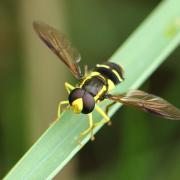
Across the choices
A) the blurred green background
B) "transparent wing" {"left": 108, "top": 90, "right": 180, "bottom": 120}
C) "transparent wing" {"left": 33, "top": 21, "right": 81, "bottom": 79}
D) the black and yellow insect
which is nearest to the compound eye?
the black and yellow insect

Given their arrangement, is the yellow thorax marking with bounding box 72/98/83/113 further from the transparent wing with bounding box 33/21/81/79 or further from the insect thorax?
the transparent wing with bounding box 33/21/81/79

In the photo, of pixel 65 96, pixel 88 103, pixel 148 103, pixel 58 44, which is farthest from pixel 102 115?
pixel 65 96

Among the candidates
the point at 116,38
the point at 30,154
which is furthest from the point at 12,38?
the point at 30,154

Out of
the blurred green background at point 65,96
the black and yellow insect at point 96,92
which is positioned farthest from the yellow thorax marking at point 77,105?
the blurred green background at point 65,96

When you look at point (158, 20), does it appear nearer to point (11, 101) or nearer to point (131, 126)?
point (131, 126)

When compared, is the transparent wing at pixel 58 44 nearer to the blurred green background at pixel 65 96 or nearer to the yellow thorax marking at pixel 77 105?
the yellow thorax marking at pixel 77 105

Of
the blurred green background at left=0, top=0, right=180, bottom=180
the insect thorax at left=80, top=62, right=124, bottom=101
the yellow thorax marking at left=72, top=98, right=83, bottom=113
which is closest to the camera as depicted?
the yellow thorax marking at left=72, top=98, right=83, bottom=113

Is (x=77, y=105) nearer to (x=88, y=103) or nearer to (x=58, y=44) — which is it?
(x=88, y=103)
